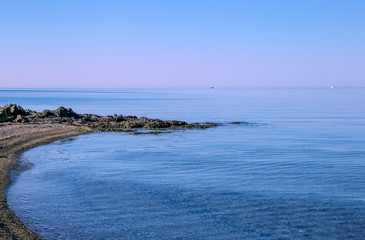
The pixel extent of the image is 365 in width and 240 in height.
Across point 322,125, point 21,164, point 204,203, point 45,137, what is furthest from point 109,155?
point 322,125

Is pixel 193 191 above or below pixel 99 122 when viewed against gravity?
below

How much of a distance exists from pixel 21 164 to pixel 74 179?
4.35 meters

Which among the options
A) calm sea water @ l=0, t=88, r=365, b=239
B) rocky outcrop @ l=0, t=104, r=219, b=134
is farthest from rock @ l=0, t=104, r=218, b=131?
calm sea water @ l=0, t=88, r=365, b=239

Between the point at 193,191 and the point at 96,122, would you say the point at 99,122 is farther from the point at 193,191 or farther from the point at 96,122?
the point at 193,191

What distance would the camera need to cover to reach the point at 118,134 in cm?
3356

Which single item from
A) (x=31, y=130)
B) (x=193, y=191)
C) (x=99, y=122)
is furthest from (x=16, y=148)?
(x=99, y=122)

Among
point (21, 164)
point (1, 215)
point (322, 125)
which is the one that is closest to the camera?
point (1, 215)

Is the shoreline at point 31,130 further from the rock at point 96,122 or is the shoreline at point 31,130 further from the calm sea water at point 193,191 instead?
the calm sea water at point 193,191

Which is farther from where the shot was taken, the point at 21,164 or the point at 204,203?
the point at 21,164

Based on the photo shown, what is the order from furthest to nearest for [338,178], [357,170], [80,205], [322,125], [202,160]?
[322,125] → [202,160] → [357,170] → [338,178] → [80,205]

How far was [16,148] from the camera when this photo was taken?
23.5 m

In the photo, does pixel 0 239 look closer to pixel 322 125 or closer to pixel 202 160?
pixel 202 160

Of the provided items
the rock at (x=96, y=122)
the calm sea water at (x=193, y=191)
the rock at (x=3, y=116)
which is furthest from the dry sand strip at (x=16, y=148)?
the rock at (x=3, y=116)

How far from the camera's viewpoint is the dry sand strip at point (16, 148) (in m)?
9.65
